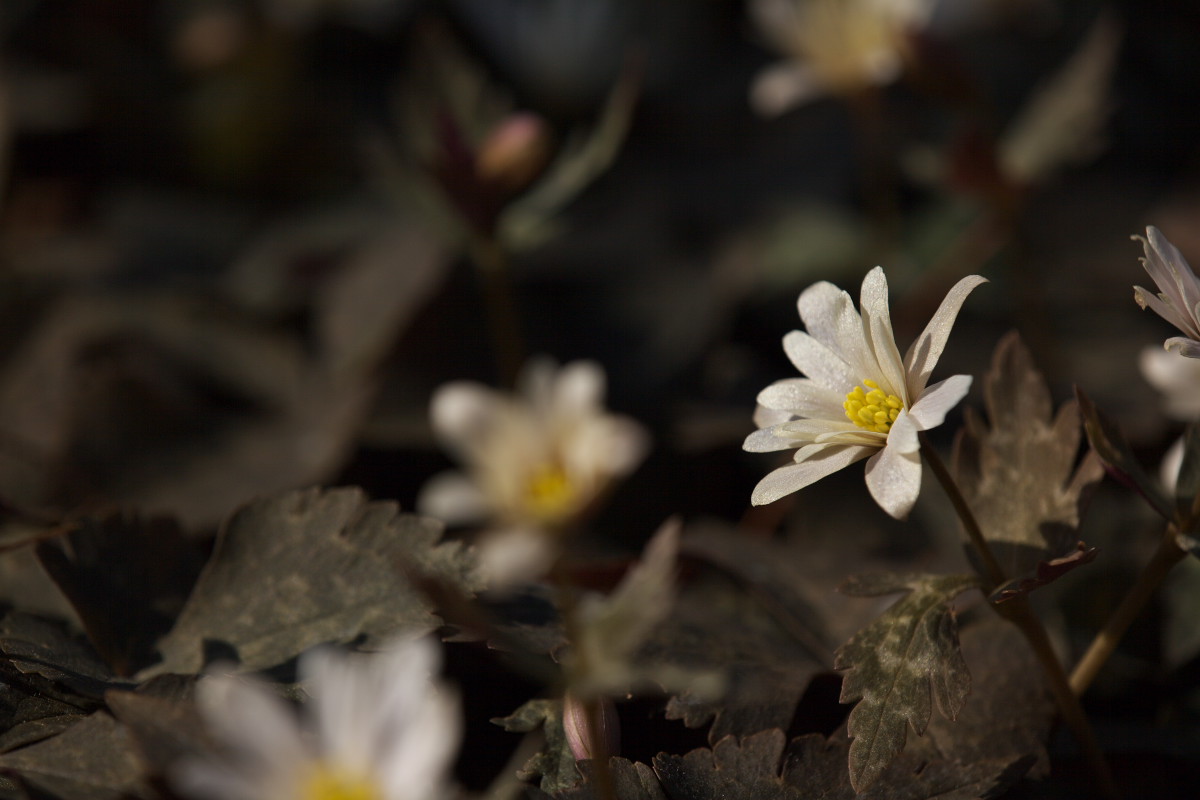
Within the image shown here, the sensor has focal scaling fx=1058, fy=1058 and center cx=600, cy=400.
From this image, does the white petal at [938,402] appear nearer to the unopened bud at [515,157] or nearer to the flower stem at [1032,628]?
the flower stem at [1032,628]

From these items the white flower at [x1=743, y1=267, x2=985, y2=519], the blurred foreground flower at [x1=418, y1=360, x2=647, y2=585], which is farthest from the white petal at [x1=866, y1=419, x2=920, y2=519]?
the blurred foreground flower at [x1=418, y1=360, x2=647, y2=585]

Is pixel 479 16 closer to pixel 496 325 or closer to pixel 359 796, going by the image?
pixel 496 325

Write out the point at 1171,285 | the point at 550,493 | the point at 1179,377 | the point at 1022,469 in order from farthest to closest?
the point at 550,493
the point at 1179,377
the point at 1022,469
the point at 1171,285

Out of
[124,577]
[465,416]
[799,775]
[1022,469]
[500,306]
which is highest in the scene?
[500,306]

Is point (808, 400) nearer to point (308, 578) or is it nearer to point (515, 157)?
point (308, 578)

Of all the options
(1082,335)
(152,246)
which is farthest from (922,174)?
(152,246)

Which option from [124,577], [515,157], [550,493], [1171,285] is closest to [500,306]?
[515,157]

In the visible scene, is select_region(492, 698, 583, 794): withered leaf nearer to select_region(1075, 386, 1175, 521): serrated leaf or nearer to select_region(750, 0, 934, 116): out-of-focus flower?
select_region(1075, 386, 1175, 521): serrated leaf
